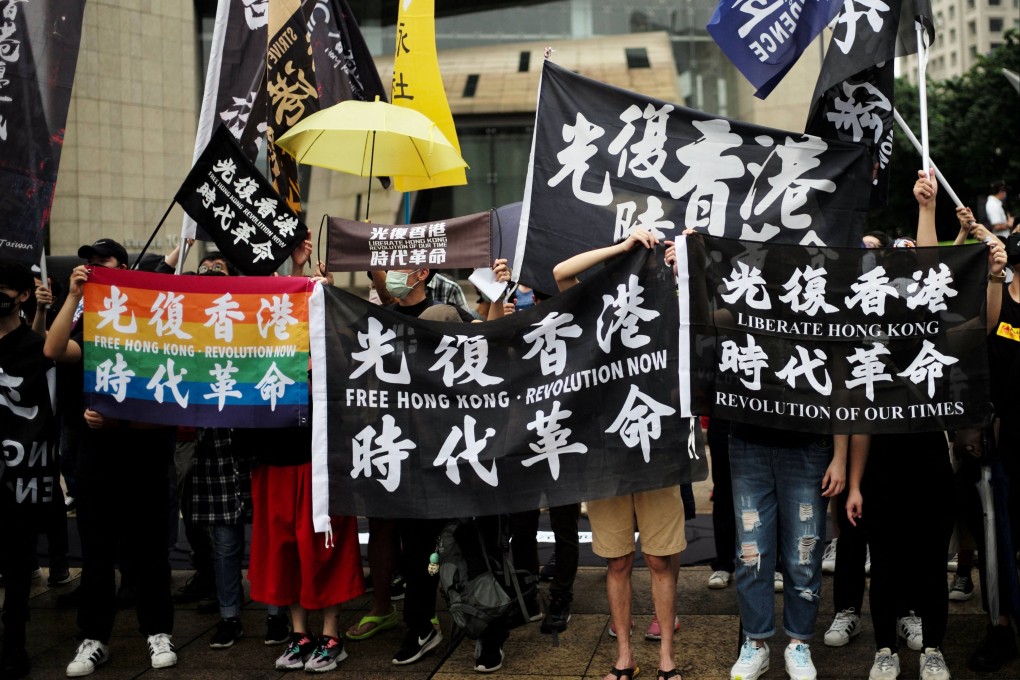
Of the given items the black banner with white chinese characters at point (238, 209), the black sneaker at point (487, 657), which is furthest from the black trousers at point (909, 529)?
the black banner with white chinese characters at point (238, 209)

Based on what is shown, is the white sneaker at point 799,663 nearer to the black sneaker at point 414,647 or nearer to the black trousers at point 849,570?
the black trousers at point 849,570

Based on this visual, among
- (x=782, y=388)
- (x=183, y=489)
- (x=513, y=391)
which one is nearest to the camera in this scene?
(x=782, y=388)

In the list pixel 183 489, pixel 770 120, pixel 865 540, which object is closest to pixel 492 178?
pixel 770 120

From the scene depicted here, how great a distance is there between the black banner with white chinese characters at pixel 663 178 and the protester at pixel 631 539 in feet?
0.60

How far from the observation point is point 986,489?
194 inches

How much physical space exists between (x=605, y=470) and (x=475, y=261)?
59.9 inches

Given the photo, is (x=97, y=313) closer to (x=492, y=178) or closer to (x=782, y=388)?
(x=782, y=388)

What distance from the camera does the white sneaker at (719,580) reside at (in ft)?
20.7

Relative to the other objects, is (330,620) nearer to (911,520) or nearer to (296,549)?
(296,549)

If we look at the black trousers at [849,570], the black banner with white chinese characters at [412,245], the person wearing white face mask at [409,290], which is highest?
the black banner with white chinese characters at [412,245]

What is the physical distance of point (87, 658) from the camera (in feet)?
17.4

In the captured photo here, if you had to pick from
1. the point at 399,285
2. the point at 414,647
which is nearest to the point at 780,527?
the point at 414,647

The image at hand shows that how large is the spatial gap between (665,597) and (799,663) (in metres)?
0.70

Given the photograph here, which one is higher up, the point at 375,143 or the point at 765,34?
the point at 765,34
